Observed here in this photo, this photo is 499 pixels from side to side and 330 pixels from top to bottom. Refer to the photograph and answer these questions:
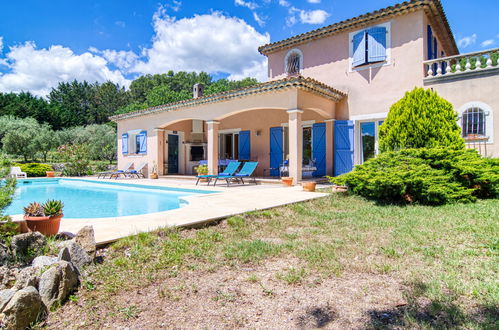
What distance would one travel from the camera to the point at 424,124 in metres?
8.78

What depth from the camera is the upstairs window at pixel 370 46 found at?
450 inches

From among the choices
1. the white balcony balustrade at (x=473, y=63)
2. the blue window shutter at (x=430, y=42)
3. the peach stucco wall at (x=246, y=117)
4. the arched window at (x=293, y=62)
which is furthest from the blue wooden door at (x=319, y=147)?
the blue window shutter at (x=430, y=42)

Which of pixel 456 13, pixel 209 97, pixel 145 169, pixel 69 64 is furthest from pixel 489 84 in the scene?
pixel 69 64

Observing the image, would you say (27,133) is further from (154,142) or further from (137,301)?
(137,301)

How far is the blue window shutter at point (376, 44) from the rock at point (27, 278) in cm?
1236

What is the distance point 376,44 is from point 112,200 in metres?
11.6

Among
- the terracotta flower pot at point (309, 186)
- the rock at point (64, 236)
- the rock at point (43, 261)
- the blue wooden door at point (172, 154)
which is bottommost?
the rock at point (43, 261)

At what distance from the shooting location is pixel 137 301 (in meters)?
2.72

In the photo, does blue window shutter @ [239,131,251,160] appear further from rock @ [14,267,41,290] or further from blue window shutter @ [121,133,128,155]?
rock @ [14,267,41,290]

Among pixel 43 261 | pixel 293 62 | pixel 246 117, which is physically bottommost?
pixel 43 261

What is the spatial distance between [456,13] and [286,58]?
7089mm

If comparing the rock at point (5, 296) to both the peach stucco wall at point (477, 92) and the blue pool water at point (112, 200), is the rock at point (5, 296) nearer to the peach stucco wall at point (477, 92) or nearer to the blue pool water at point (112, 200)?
the blue pool water at point (112, 200)

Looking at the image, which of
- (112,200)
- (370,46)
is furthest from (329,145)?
(112,200)

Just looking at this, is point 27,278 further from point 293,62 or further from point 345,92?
point 293,62
